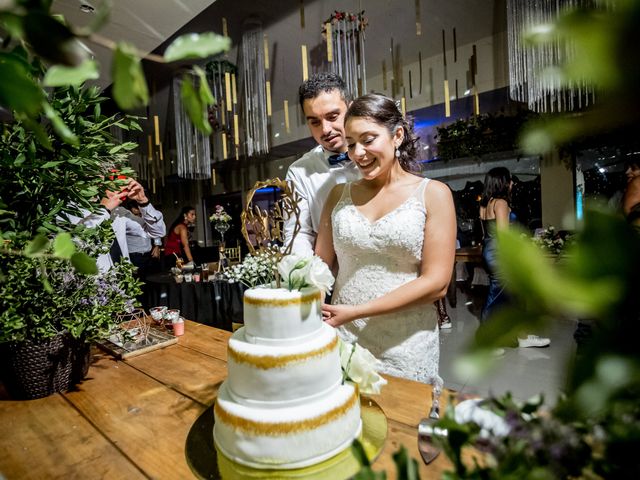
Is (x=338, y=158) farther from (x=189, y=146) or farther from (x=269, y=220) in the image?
(x=189, y=146)

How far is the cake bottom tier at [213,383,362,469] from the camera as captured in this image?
2.50 feet

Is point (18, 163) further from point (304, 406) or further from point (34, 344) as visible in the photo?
point (304, 406)

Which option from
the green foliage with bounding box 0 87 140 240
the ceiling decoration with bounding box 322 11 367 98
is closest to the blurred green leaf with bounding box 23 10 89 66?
the green foliage with bounding box 0 87 140 240

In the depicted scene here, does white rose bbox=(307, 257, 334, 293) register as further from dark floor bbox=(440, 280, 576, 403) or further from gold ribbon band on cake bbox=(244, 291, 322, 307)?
dark floor bbox=(440, 280, 576, 403)

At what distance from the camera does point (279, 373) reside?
0.80 meters

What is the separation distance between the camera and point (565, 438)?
0.26 meters

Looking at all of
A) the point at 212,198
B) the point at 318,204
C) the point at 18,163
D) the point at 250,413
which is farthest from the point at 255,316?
the point at 212,198

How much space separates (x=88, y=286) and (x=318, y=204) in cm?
143

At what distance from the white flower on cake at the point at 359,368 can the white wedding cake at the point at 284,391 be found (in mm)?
68

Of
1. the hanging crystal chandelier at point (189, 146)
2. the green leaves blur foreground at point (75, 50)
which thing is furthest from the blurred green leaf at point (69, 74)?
the hanging crystal chandelier at point (189, 146)

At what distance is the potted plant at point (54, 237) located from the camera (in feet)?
3.76

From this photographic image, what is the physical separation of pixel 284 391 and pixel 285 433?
78 mm

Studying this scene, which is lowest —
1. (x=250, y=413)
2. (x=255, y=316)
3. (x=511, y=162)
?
(x=250, y=413)

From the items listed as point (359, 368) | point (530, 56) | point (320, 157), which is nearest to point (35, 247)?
point (359, 368)
